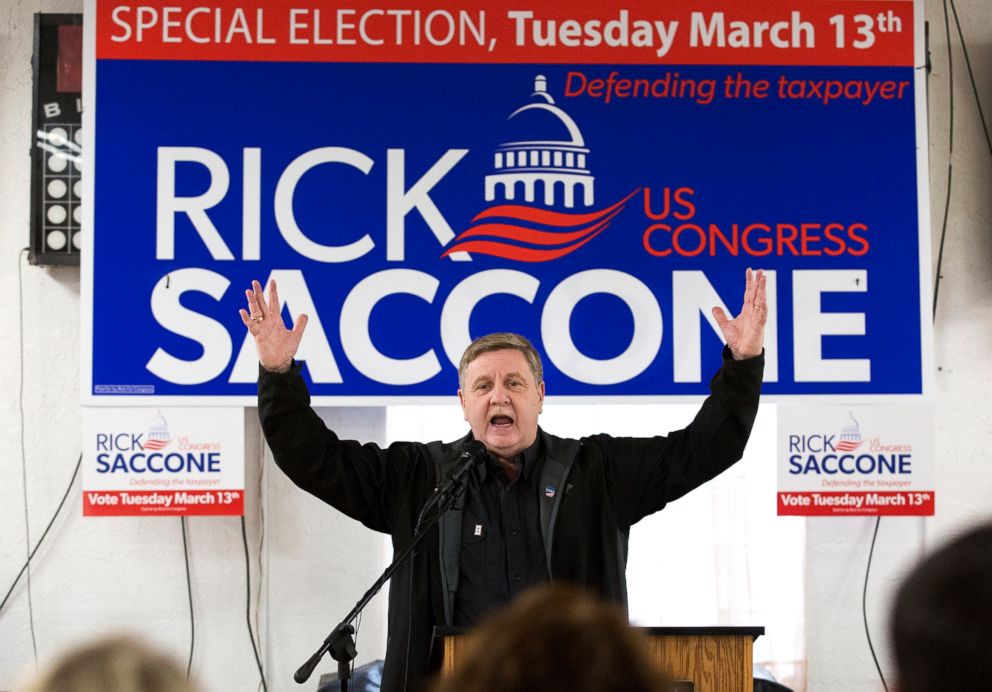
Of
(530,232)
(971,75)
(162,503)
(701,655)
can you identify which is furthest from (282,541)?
(971,75)

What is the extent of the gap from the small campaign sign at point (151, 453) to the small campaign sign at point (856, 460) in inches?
72.7

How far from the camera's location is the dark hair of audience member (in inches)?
30.9

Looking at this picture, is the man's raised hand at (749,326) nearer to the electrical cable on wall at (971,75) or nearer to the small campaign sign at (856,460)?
the small campaign sign at (856,460)

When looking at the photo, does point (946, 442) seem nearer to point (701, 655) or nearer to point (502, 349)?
point (502, 349)

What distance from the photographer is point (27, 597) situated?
412 centimetres

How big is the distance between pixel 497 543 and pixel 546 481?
0.19 m

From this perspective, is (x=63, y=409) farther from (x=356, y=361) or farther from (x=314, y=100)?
(x=314, y=100)

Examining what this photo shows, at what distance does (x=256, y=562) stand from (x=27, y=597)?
32.3 inches

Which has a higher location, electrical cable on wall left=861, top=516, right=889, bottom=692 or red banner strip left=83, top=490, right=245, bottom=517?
red banner strip left=83, top=490, right=245, bottom=517

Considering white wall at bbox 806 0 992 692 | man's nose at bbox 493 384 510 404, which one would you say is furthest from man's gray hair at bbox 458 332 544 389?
white wall at bbox 806 0 992 692

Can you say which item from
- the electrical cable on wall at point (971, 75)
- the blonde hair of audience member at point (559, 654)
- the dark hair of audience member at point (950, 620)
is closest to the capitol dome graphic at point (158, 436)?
the electrical cable on wall at point (971, 75)

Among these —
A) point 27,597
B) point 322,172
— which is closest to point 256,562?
point 27,597

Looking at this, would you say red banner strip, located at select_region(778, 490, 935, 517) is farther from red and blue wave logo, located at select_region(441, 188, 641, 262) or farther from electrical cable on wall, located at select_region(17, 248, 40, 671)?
electrical cable on wall, located at select_region(17, 248, 40, 671)

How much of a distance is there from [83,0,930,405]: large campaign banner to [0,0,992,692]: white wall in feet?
1.17
